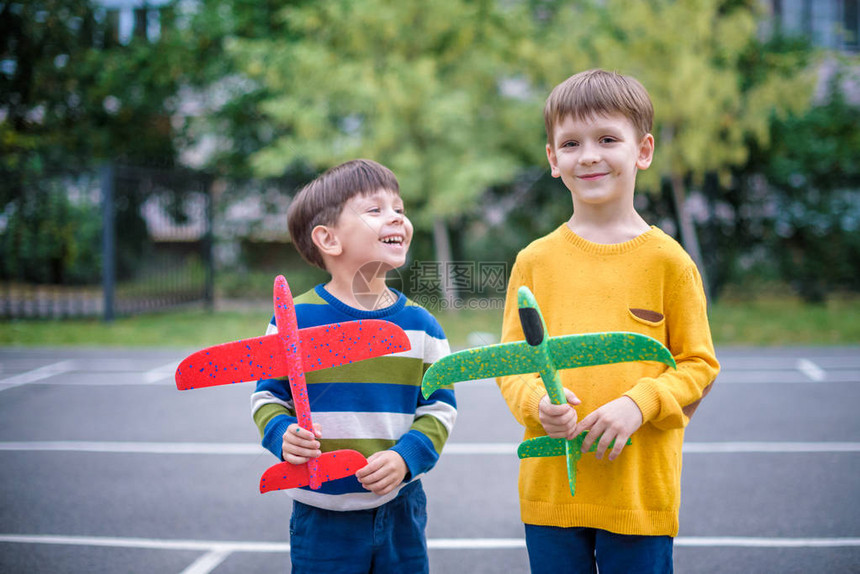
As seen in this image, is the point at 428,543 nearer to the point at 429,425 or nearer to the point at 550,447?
the point at 429,425

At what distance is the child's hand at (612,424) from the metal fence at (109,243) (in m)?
10.1

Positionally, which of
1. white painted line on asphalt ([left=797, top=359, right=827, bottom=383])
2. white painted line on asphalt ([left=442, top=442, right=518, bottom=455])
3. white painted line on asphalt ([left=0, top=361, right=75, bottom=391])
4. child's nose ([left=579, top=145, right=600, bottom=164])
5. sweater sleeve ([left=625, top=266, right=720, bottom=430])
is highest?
child's nose ([left=579, top=145, right=600, bottom=164])

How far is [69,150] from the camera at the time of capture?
48.4ft

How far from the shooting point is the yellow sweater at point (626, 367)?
5.08 feet

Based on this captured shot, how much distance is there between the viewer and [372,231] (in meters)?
1.72

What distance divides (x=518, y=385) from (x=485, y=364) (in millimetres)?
295

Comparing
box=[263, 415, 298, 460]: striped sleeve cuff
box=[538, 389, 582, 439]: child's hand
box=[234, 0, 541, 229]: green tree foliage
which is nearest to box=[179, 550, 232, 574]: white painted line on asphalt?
box=[263, 415, 298, 460]: striped sleeve cuff

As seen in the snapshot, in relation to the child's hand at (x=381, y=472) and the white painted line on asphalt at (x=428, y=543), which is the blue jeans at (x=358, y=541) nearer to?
the child's hand at (x=381, y=472)

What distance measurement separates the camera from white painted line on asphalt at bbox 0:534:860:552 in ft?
10.3

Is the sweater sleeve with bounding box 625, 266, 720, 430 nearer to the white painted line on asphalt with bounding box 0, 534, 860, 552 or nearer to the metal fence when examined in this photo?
the white painted line on asphalt with bounding box 0, 534, 860, 552

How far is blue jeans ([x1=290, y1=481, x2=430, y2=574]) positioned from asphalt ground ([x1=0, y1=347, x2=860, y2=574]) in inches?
50.7

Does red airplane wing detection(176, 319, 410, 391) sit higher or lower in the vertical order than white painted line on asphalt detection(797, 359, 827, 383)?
higher

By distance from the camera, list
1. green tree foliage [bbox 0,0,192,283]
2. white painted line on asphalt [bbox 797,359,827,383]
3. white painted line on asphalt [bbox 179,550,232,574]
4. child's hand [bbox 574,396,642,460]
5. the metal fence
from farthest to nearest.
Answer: green tree foliage [bbox 0,0,192,283] < the metal fence < white painted line on asphalt [bbox 797,359,827,383] < white painted line on asphalt [bbox 179,550,232,574] < child's hand [bbox 574,396,642,460]

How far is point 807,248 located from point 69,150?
49.6 feet
